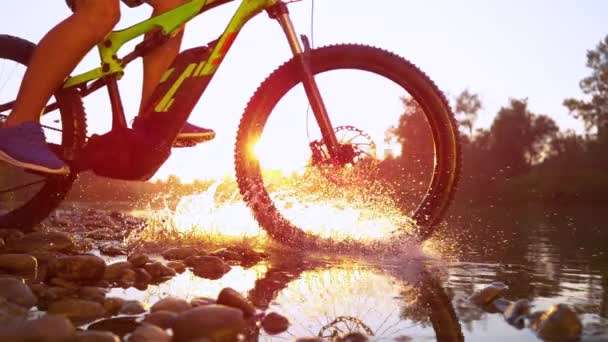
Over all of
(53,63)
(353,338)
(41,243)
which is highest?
(53,63)

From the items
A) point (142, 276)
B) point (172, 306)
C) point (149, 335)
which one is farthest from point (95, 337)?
point (142, 276)

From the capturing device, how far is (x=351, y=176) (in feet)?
11.6

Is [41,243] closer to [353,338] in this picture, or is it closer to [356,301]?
[356,301]

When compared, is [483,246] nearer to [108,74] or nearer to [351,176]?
[351,176]

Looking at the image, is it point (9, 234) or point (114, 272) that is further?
point (9, 234)

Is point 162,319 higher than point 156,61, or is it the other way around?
point 156,61

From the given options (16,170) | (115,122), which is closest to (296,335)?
(115,122)

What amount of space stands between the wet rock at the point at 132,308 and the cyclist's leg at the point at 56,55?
63.0 inches

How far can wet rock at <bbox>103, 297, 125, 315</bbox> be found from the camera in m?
1.94

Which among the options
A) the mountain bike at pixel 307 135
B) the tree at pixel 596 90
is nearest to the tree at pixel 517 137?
the tree at pixel 596 90

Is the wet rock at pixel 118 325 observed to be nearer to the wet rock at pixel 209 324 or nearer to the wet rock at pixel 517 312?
the wet rock at pixel 209 324

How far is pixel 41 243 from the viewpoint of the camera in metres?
3.24

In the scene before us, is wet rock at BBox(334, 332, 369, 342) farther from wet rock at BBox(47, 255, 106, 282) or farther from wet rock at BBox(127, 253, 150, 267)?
wet rock at BBox(127, 253, 150, 267)

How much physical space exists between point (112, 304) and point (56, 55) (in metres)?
1.71
